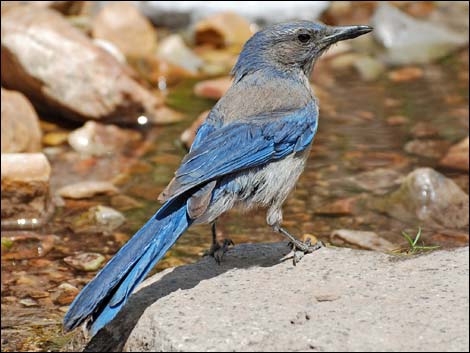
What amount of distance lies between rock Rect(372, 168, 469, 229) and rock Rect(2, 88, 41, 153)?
2.92 metres

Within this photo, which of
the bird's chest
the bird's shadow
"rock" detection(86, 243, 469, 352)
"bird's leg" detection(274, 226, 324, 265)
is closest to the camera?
"rock" detection(86, 243, 469, 352)

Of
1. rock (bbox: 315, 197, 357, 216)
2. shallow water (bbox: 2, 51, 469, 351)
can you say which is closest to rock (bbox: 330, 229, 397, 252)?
shallow water (bbox: 2, 51, 469, 351)

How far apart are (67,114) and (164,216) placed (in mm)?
5021

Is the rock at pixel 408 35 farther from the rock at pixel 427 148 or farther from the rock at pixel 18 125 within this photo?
the rock at pixel 18 125

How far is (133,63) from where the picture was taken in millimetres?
10828

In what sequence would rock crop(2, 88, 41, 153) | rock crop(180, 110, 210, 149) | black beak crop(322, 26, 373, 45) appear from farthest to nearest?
1. rock crop(180, 110, 210, 149)
2. rock crop(2, 88, 41, 153)
3. black beak crop(322, 26, 373, 45)

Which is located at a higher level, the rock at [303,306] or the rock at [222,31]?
the rock at [303,306]

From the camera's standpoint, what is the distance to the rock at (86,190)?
7.76 metres

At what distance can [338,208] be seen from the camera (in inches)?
292

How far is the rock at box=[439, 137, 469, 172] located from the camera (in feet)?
26.3

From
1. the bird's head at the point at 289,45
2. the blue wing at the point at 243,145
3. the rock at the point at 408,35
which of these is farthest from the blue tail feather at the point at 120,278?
the rock at the point at 408,35

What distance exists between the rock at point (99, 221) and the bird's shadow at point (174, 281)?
7.00 ft

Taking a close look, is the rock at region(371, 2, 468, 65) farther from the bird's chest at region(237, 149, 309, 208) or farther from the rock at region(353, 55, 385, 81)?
the bird's chest at region(237, 149, 309, 208)

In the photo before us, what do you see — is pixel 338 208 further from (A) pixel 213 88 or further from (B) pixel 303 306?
(B) pixel 303 306
